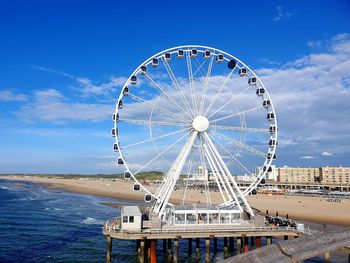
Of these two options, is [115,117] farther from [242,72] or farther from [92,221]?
[92,221]

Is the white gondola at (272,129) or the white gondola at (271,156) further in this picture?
the white gondola at (272,129)

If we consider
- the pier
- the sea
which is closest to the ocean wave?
the sea

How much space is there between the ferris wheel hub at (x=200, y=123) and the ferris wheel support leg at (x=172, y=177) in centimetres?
50

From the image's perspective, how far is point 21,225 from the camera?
49594mm

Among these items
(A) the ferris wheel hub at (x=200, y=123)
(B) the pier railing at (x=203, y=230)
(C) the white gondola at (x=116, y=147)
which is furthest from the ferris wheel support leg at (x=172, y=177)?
(C) the white gondola at (x=116, y=147)

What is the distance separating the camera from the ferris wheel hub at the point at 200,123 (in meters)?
33.0

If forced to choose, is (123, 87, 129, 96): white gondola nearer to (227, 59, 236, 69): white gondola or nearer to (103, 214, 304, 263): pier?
(227, 59, 236, 69): white gondola

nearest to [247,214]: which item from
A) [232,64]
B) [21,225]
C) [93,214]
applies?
[232,64]

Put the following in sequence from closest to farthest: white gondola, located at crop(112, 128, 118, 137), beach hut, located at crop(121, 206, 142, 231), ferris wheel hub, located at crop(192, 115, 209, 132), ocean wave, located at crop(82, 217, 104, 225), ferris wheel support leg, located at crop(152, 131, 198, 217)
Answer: beach hut, located at crop(121, 206, 142, 231), ferris wheel support leg, located at crop(152, 131, 198, 217), white gondola, located at crop(112, 128, 118, 137), ferris wheel hub, located at crop(192, 115, 209, 132), ocean wave, located at crop(82, 217, 104, 225)

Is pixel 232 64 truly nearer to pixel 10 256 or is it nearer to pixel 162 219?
pixel 162 219

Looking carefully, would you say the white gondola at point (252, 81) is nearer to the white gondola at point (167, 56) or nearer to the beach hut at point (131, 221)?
the white gondola at point (167, 56)

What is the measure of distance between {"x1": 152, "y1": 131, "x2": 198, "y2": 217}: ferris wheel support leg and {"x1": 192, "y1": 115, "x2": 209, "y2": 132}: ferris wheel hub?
50 centimetres

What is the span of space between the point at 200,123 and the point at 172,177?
211 inches

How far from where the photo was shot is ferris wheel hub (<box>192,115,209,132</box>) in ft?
108
